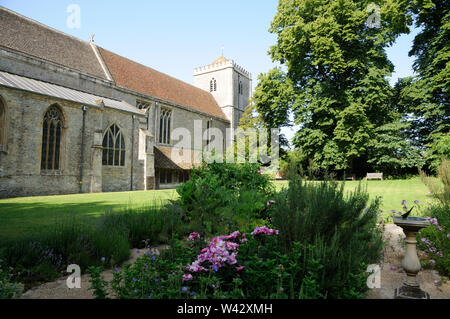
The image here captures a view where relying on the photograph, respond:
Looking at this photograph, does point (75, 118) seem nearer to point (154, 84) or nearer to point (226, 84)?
point (154, 84)

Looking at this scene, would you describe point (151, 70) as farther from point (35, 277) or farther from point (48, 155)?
point (35, 277)

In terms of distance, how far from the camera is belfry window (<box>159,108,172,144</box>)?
2652cm

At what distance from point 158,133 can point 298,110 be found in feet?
44.3

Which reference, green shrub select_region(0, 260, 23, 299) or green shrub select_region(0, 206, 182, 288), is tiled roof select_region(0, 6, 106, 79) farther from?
green shrub select_region(0, 260, 23, 299)

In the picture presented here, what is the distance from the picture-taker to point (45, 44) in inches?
728

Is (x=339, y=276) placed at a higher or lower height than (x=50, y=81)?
lower

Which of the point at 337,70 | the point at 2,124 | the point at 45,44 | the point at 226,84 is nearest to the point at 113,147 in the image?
the point at 2,124

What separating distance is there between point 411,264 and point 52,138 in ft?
57.1

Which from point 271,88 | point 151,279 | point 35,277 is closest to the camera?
point 151,279

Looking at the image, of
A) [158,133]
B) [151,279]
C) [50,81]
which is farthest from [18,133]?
[151,279]

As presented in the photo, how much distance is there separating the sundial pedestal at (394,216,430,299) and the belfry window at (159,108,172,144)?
25163 millimetres

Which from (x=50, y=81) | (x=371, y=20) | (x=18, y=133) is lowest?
(x=18, y=133)

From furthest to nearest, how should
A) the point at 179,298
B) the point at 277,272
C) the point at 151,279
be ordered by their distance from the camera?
the point at 151,279
the point at 277,272
the point at 179,298
